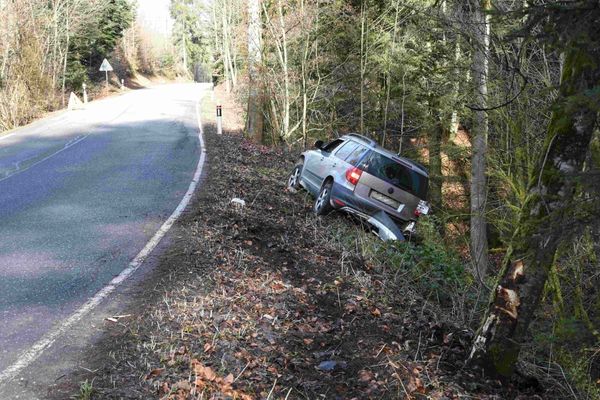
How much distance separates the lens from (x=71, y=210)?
342 inches

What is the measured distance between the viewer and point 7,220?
7969mm

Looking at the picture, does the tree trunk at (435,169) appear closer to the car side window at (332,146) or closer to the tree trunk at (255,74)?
the tree trunk at (255,74)

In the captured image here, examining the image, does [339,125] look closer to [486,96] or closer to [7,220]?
[486,96]

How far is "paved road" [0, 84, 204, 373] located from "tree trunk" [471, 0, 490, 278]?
715 cm

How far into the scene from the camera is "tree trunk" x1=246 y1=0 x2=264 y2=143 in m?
18.1

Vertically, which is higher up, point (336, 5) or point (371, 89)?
point (336, 5)

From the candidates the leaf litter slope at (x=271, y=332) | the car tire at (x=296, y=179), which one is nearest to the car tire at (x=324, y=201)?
the car tire at (x=296, y=179)

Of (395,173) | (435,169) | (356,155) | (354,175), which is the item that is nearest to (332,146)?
(356,155)

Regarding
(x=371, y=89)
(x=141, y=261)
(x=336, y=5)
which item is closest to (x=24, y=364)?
(x=141, y=261)

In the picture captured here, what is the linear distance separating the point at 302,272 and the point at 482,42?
26.2 ft

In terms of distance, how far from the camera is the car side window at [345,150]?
10753 mm

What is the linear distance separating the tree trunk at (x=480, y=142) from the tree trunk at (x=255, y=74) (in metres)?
8.23

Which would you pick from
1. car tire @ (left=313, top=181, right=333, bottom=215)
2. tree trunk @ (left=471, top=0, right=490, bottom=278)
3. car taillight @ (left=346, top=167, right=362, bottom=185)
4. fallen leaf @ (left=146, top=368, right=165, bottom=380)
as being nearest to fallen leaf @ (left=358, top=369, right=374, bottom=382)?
fallen leaf @ (left=146, top=368, right=165, bottom=380)

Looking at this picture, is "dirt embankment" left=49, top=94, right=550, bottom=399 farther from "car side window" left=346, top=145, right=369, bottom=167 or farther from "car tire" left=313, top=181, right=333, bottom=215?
"car side window" left=346, top=145, right=369, bottom=167
